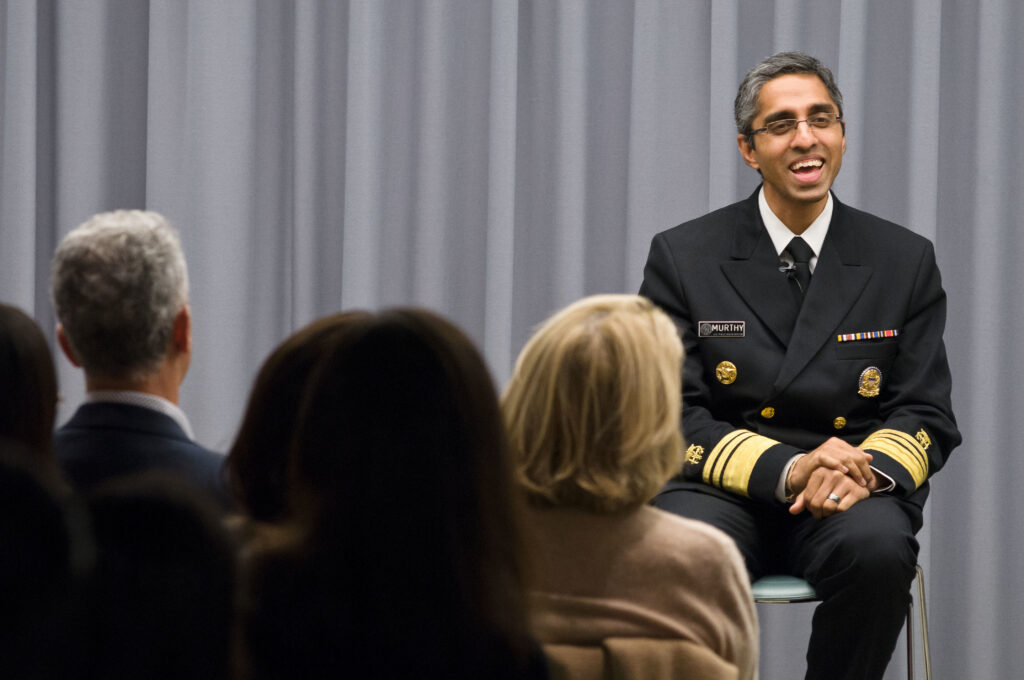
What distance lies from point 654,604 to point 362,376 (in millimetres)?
526

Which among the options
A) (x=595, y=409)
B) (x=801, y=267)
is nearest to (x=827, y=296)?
(x=801, y=267)

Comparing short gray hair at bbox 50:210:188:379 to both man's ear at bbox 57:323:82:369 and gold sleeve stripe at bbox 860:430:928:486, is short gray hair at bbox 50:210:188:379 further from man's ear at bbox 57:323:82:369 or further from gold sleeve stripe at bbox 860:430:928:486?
gold sleeve stripe at bbox 860:430:928:486

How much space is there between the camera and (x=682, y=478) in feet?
7.82

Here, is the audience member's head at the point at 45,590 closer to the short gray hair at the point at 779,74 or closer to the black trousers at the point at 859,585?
the black trousers at the point at 859,585

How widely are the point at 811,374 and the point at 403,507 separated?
60.2 inches

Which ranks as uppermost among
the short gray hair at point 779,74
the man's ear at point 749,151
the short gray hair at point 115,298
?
the short gray hair at point 779,74

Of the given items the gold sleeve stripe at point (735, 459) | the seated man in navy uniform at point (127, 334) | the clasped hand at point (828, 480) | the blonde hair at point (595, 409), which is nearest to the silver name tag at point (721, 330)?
the gold sleeve stripe at point (735, 459)

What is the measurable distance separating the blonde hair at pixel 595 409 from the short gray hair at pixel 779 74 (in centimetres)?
131

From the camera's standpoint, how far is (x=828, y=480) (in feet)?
7.14

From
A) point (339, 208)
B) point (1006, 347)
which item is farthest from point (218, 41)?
point (1006, 347)

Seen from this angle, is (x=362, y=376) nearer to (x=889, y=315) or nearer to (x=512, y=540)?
(x=512, y=540)

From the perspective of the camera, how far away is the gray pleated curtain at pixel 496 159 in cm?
326

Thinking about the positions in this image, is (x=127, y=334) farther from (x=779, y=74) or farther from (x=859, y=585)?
(x=779, y=74)

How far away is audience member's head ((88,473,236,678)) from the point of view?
70 cm
